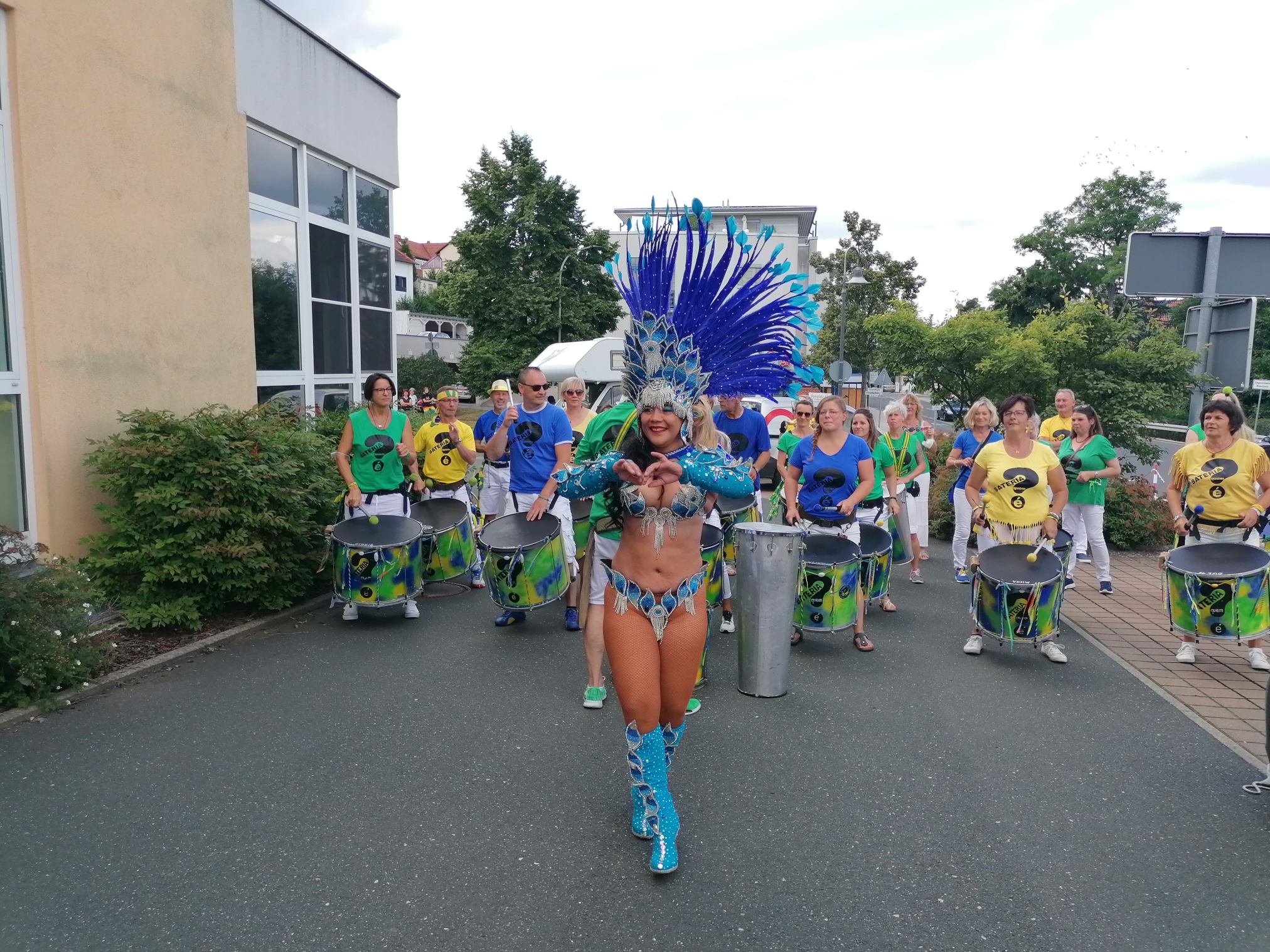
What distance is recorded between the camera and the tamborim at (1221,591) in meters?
5.83

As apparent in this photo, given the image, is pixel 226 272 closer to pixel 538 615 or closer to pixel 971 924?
pixel 538 615

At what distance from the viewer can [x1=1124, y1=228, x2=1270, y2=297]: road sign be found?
8383 millimetres

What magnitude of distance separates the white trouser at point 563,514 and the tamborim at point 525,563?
17 cm

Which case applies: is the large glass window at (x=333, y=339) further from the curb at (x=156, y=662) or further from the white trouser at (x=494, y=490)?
the curb at (x=156, y=662)

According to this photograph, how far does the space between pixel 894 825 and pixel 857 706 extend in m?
1.55

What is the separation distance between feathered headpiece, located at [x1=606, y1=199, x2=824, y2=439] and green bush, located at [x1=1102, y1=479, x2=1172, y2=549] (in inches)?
317

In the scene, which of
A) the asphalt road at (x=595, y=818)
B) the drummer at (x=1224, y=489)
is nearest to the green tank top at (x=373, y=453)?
the asphalt road at (x=595, y=818)

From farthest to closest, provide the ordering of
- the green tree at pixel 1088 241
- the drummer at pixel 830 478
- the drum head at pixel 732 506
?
the green tree at pixel 1088 241 < the drum head at pixel 732 506 < the drummer at pixel 830 478

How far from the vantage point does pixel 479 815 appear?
3871 mm

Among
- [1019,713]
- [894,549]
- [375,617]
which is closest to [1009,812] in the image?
[1019,713]

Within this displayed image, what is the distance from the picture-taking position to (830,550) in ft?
20.8

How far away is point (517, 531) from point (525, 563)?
346mm

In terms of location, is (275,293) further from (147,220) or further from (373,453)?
(373,453)

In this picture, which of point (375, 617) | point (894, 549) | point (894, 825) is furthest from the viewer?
point (894, 549)
